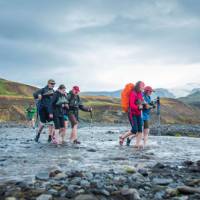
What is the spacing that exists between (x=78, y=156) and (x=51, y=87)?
6450mm

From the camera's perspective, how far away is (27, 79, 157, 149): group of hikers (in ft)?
63.0

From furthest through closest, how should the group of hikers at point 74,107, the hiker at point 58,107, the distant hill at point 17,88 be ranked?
1. the distant hill at point 17,88
2. the hiker at point 58,107
3. the group of hikers at point 74,107

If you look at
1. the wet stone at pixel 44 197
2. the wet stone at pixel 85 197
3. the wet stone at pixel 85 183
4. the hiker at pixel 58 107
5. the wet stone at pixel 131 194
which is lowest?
the wet stone at pixel 44 197

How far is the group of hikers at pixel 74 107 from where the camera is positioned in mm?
19188

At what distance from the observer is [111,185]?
9203 millimetres

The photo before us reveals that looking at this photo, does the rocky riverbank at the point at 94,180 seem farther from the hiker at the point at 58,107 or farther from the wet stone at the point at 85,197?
the hiker at the point at 58,107

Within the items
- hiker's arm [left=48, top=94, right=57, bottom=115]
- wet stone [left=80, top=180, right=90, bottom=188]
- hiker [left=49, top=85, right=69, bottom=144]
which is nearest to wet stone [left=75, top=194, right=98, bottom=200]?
wet stone [left=80, top=180, right=90, bottom=188]

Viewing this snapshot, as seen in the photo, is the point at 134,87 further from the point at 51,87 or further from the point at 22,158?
the point at 22,158

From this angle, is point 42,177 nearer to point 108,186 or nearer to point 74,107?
point 108,186

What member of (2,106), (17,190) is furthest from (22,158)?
(2,106)

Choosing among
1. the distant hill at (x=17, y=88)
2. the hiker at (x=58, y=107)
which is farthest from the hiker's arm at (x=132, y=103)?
the distant hill at (x=17, y=88)

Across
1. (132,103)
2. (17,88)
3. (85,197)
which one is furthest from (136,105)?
(17,88)

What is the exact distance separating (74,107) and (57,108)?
98cm

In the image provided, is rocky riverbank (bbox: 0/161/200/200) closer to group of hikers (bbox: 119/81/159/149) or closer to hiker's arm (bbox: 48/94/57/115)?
group of hikers (bbox: 119/81/159/149)
